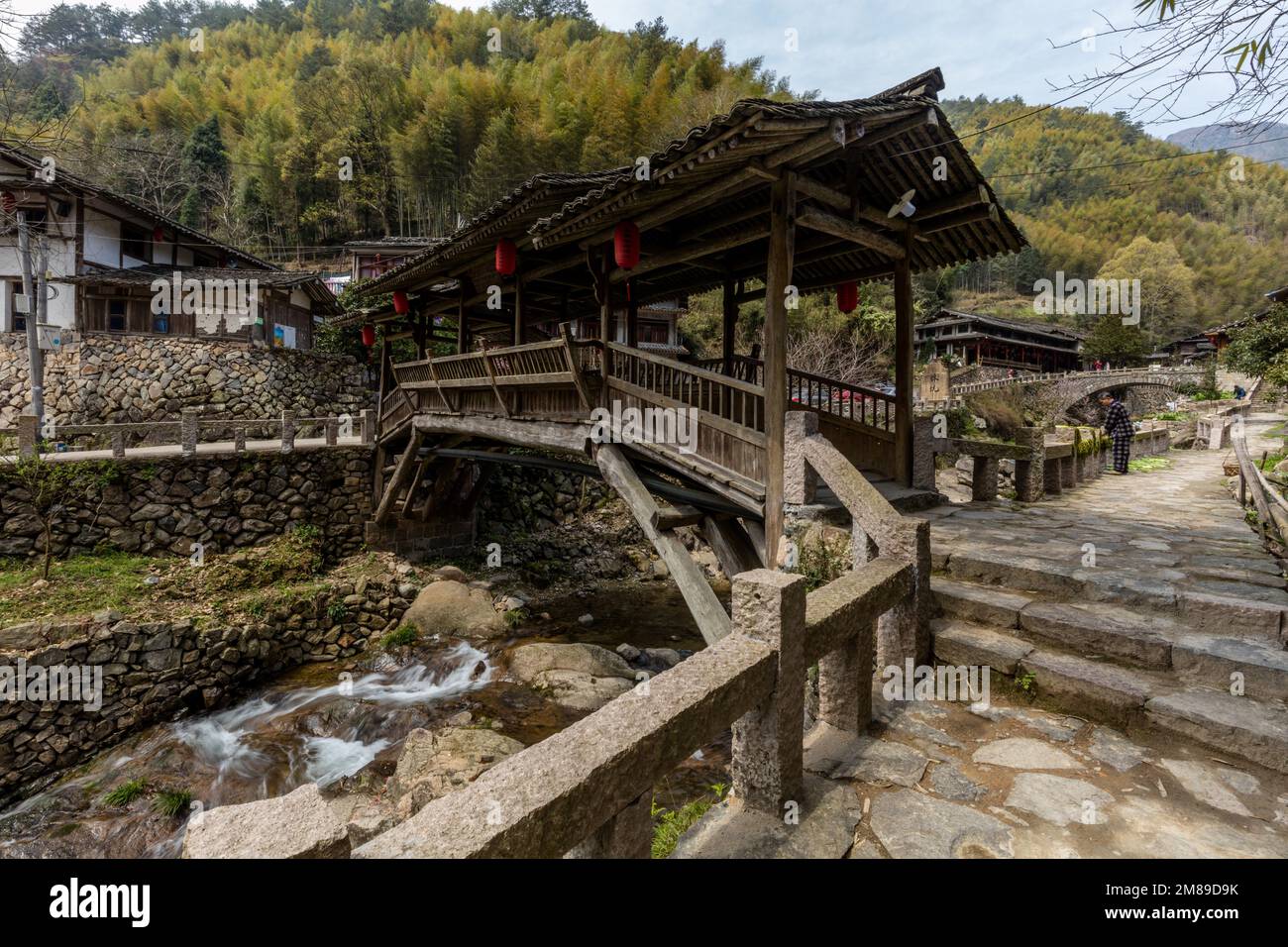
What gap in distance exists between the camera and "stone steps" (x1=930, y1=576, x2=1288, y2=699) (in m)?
3.35

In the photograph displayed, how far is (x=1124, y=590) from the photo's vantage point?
4.30 meters

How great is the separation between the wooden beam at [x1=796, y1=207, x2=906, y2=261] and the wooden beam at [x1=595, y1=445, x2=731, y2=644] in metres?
3.36

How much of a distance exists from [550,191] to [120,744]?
10.4 metres

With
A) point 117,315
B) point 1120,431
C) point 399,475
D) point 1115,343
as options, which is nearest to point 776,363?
point 399,475

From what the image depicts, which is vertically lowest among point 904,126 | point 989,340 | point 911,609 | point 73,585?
point 73,585

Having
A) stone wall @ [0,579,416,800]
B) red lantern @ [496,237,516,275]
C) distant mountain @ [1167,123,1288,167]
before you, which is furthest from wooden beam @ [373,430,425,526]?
distant mountain @ [1167,123,1288,167]

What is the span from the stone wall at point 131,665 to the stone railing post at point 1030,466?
40.0 ft

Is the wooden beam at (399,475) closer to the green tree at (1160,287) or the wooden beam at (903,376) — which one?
the wooden beam at (903,376)

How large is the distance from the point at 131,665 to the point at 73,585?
261 centimetres

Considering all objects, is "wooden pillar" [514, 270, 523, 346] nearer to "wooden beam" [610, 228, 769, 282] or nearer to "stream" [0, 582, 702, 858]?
"wooden beam" [610, 228, 769, 282]

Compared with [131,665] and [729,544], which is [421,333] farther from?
[729,544]

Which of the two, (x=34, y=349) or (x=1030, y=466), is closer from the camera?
(x=1030, y=466)

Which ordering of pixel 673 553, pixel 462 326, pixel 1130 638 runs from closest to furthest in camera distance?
pixel 1130 638, pixel 673 553, pixel 462 326
